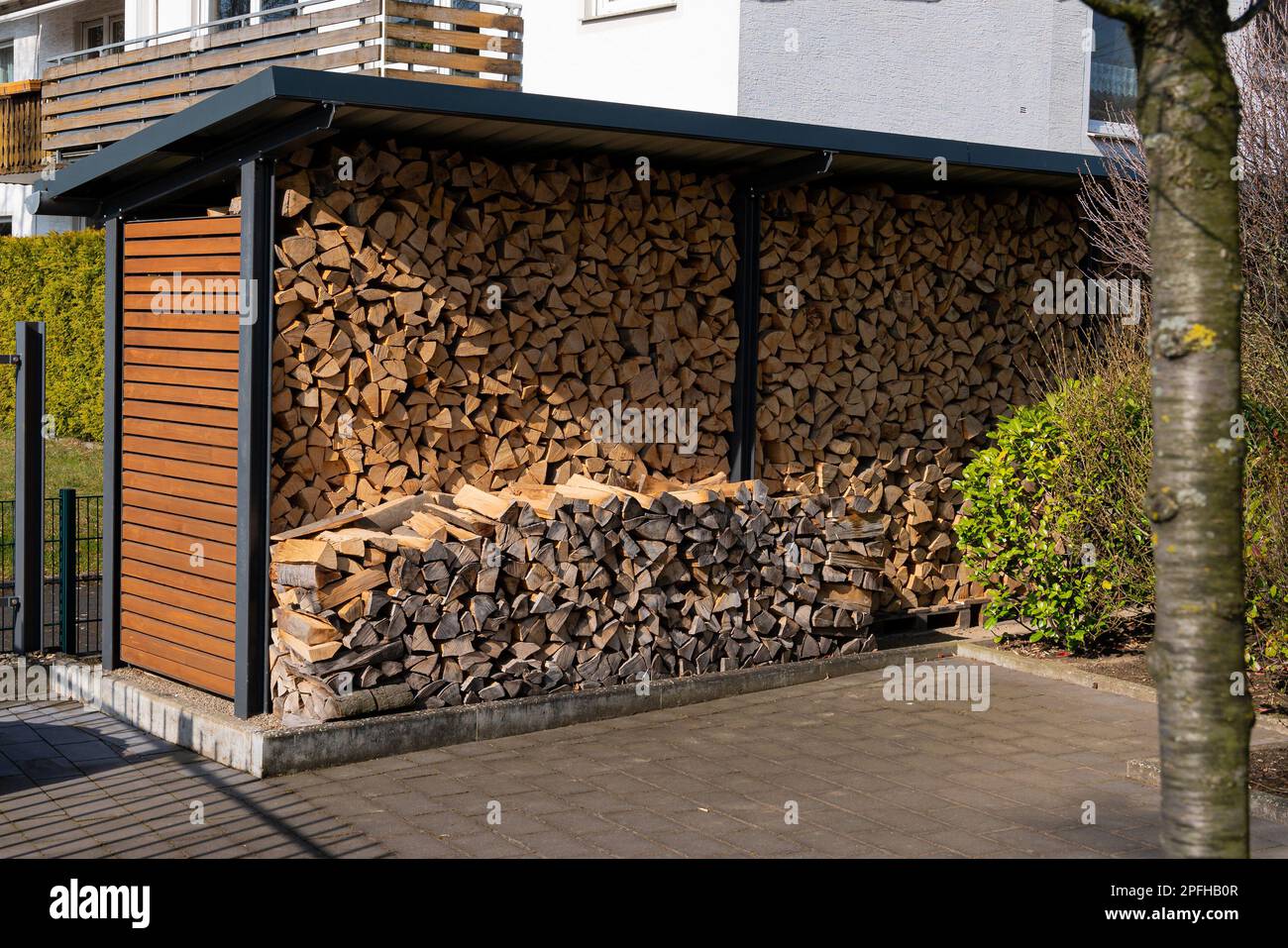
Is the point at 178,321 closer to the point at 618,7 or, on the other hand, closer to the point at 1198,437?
the point at 618,7

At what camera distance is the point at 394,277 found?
7840 mm

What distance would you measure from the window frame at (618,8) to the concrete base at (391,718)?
583 centimetres

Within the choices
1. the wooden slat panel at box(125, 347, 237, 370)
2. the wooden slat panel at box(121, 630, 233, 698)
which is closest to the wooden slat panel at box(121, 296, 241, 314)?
the wooden slat panel at box(125, 347, 237, 370)

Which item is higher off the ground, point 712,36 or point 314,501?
point 712,36

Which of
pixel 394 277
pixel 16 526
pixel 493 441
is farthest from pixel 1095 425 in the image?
pixel 16 526

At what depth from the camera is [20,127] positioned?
71.0ft

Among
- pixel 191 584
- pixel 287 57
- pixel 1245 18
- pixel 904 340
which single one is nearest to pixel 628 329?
pixel 904 340

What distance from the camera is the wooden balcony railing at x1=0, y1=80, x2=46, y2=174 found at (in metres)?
21.5

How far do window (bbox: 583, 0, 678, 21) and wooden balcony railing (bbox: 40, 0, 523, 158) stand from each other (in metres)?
1.00

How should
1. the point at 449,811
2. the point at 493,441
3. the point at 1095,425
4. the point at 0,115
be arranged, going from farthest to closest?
1. the point at 0,115
2. the point at 1095,425
3. the point at 493,441
4. the point at 449,811

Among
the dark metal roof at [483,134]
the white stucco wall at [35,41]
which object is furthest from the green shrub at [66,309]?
the dark metal roof at [483,134]

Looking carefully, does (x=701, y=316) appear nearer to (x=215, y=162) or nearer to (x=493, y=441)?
(x=493, y=441)

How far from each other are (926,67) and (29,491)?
822 cm
